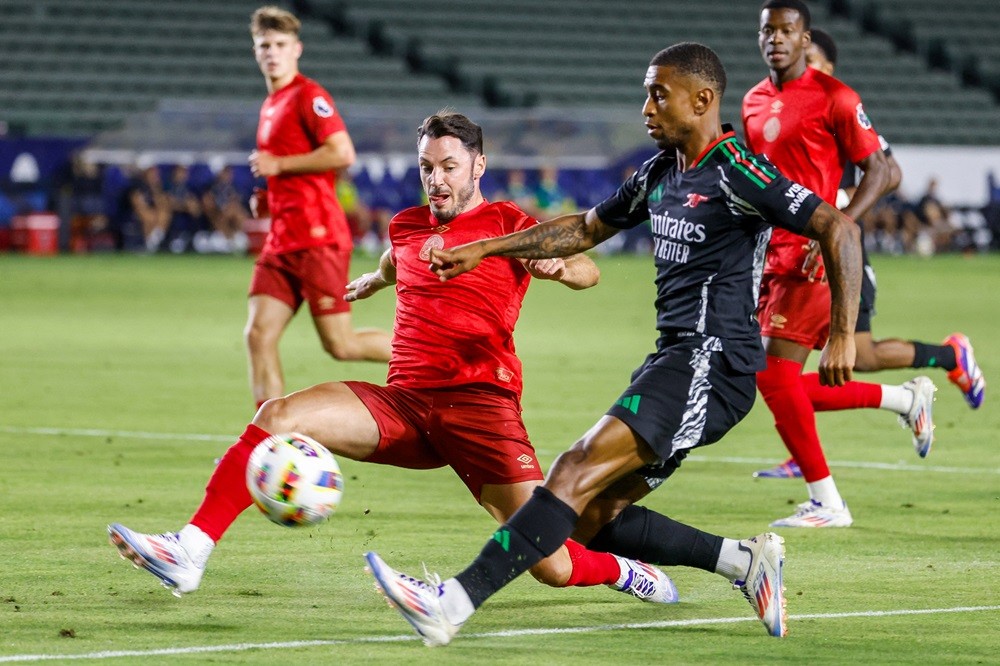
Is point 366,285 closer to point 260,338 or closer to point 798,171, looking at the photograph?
point 798,171

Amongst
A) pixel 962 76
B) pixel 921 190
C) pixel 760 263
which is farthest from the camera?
pixel 962 76

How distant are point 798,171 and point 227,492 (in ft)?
12.0

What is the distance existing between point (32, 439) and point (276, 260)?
1836 millimetres

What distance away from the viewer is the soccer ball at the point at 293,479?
5918 millimetres

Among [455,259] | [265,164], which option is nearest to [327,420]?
[455,259]

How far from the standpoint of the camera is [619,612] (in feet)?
20.0

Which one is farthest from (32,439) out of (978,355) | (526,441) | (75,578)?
(978,355)

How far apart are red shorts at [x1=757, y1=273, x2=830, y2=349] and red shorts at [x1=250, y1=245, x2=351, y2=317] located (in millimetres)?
2869

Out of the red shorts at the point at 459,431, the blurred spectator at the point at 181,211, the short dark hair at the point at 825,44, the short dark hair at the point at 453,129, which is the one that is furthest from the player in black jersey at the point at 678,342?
the blurred spectator at the point at 181,211

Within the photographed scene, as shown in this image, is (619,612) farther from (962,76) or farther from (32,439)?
(962,76)

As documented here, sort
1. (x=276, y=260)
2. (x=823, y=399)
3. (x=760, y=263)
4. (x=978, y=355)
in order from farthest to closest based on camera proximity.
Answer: (x=978, y=355) → (x=276, y=260) → (x=823, y=399) → (x=760, y=263)

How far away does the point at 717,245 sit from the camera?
571 cm

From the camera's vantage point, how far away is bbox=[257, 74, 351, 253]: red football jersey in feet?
33.7

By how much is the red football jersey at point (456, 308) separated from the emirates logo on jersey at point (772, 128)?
237 cm
